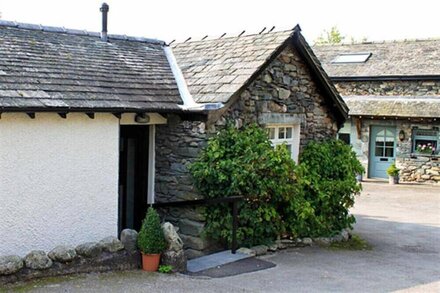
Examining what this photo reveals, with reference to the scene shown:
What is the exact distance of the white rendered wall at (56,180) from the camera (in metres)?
8.02

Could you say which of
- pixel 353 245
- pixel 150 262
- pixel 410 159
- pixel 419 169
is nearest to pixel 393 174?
pixel 410 159

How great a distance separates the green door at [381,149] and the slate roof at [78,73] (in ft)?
48.9

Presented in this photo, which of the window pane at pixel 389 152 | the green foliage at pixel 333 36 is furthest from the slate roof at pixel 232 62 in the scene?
the green foliage at pixel 333 36

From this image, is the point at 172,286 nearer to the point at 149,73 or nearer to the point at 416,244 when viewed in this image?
the point at 149,73

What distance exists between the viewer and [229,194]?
9.69 m

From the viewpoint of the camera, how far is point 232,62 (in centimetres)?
1115

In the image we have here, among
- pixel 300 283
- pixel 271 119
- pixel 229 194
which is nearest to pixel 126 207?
pixel 229 194

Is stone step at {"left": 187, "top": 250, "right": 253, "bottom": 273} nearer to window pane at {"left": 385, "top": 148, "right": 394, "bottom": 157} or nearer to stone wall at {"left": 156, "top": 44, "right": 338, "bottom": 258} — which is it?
stone wall at {"left": 156, "top": 44, "right": 338, "bottom": 258}

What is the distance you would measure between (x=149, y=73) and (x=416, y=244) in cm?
686

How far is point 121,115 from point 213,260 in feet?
9.78

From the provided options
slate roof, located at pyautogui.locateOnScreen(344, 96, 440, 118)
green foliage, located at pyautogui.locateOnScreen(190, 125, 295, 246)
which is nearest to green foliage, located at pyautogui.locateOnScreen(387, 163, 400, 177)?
slate roof, located at pyautogui.locateOnScreen(344, 96, 440, 118)

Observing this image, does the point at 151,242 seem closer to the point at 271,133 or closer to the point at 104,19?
the point at 271,133

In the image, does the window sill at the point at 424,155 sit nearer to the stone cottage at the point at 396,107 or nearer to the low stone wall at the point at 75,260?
the stone cottage at the point at 396,107

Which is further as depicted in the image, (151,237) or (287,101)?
(287,101)
